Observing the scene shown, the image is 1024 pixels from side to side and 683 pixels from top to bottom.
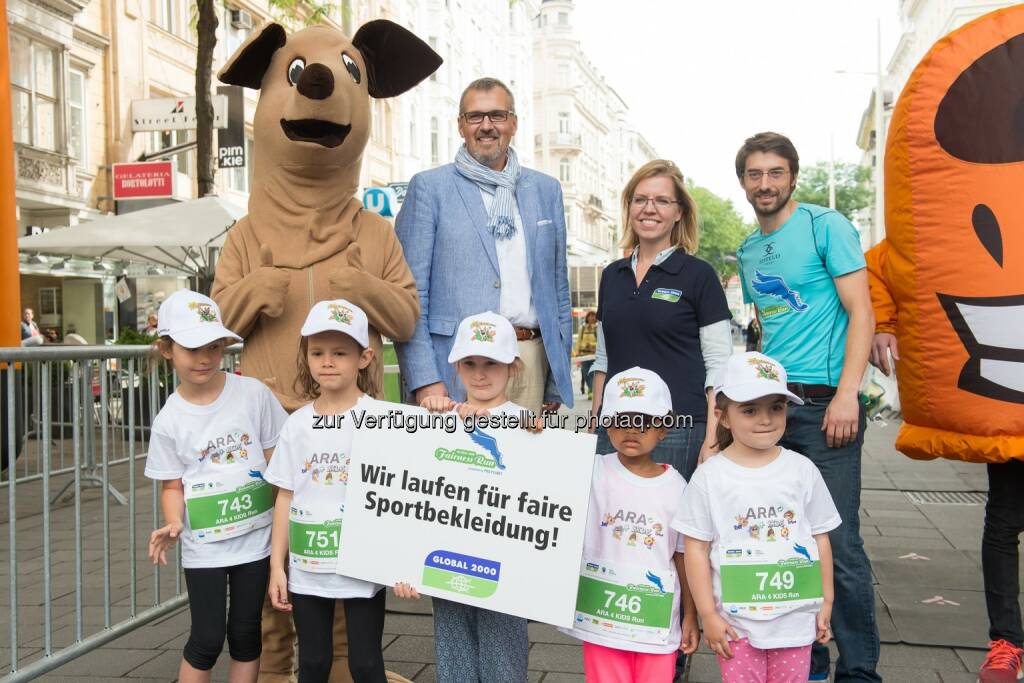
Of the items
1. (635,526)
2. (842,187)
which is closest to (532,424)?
(635,526)

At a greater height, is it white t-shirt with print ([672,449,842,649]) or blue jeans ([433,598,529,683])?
white t-shirt with print ([672,449,842,649])

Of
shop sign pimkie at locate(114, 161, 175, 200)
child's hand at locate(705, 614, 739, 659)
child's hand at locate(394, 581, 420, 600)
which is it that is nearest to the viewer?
child's hand at locate(705, 614, 739, 659)

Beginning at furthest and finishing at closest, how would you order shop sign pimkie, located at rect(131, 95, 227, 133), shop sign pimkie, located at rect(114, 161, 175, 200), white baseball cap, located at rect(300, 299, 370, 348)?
1. shop sign pimkie, located at rect(114, 161, 175, 200)
2. shop sign pimkie, located at rect(131, 95, 227, 133)
3. white baseball cap, located at rect(300, 299, 370, 348)

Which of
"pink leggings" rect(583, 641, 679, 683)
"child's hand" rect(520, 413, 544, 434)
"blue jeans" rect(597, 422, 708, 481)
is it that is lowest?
"pink leggings" rect(583, 641, 679, 683)

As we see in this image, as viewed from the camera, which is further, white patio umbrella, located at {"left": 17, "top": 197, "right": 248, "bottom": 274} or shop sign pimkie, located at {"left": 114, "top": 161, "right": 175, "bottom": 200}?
shop sign pimkie, located at {"left": 114, "top": 161, "right": 175, "bottom": 200}

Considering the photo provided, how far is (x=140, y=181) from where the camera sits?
14289 mm

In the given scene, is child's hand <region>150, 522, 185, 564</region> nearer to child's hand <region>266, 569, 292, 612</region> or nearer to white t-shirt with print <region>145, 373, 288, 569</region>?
white t-shirt with print <region>145, 373, 288, 569</region>

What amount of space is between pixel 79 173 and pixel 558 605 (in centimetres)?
1740

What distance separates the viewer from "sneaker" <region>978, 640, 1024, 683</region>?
3.50 meters

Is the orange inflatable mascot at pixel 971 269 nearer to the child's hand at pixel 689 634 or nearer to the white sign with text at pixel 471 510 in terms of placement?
the child's hand at pixel 689 634

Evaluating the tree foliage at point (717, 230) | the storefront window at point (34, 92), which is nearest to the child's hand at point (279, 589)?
the storefront window at point (34, 92)

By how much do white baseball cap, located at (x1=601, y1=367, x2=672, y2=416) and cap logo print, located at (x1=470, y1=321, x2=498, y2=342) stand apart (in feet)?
1.36

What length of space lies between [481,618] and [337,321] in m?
1.07

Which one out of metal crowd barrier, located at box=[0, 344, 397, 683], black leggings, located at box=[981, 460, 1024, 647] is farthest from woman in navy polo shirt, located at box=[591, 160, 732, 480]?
metal crowd barrier, located at box=[0, 344, 397, 683]
